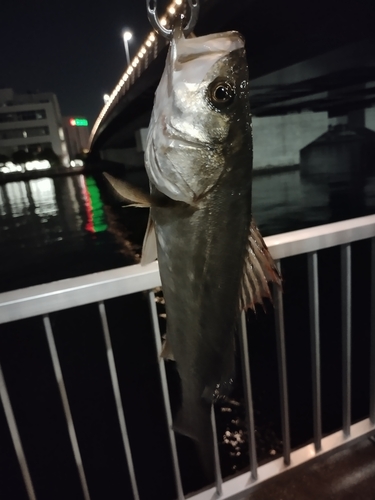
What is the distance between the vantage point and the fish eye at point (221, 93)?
1223mm

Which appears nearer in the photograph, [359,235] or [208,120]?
[208,120]

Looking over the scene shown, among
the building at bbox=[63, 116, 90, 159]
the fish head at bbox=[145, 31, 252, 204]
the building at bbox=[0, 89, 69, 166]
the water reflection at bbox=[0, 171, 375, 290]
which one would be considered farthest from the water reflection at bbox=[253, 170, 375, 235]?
the building at bbox=[63, 116, 90, 159]

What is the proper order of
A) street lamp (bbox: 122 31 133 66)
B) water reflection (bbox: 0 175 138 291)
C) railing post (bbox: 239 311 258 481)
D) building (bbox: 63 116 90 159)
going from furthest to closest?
building (bbox: 63 116 90 159), street lamp (bbox: 122 31 133 66), water reflection (bbox: 0 175 138 291), railing post (bbox: 239 311 258 481)

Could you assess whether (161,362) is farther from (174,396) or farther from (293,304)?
(293,304)

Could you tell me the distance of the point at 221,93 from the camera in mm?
1237

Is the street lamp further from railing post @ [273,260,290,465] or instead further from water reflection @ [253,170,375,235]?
railing post @ [273,260,290,465]

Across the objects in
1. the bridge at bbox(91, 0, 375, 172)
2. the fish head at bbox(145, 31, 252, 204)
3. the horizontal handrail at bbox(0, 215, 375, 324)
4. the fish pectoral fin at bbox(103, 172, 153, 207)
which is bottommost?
the horizontal handrail at bbox(0, 215, 375, 324)

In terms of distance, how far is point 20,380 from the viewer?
751 centimetres

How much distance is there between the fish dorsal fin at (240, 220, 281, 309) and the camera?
4.78ft

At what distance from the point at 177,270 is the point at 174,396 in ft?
18.0

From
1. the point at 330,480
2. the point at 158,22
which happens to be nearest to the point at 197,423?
the point at 330,480

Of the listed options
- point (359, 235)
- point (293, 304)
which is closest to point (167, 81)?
point (359, 235)

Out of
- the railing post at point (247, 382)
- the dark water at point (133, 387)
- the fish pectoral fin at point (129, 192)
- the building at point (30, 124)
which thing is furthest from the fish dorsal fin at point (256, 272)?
the building at point (30, 124)

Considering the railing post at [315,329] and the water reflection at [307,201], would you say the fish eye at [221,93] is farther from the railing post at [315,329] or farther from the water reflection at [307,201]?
the water reflection at [307,201]
